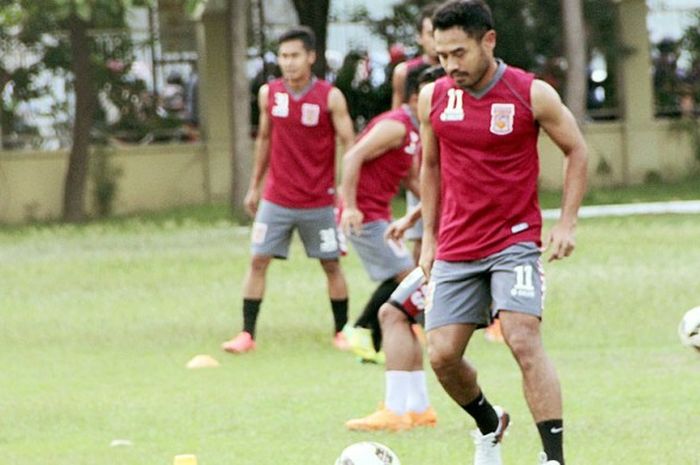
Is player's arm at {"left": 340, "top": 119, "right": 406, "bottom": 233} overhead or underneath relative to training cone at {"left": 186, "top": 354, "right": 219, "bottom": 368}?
overhead

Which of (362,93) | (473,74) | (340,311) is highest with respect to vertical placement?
(473,74)

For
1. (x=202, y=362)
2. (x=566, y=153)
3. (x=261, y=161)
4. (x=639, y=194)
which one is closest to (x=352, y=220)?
(x=202, y=362)

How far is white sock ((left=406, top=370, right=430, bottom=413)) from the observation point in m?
9.71

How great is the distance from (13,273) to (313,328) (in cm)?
583

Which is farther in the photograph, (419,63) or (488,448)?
(419,63)

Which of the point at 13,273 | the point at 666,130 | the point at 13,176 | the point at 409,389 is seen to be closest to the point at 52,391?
the point at 409,389

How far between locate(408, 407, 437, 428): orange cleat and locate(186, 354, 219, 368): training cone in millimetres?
3229

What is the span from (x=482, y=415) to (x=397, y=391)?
1383mm

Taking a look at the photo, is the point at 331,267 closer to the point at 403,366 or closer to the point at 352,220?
the point at 352,220

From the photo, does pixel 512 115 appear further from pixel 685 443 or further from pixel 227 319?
pixel 227 319

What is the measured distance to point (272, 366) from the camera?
12711mm

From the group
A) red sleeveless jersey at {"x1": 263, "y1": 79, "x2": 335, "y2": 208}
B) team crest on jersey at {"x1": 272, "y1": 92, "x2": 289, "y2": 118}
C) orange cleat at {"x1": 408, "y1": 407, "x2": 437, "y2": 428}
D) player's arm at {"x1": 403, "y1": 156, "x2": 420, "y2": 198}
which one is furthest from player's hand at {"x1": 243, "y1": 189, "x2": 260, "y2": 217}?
orange cleat at {"x1": 408, "y1": 407, "x2": 437, "y2": 428}

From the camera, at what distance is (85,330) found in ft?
49.8

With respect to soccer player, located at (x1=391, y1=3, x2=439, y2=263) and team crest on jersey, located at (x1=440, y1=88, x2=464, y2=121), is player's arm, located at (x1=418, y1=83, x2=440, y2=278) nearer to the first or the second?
team crest on jersey, located at (x1=440, y1=88, x2=464, y2=121)
